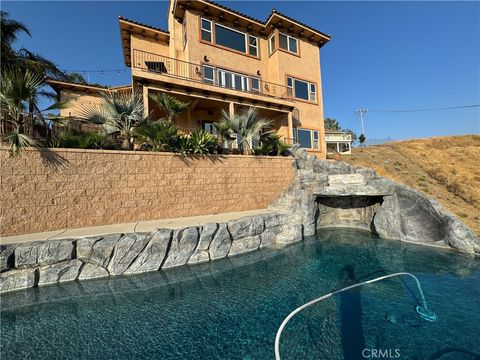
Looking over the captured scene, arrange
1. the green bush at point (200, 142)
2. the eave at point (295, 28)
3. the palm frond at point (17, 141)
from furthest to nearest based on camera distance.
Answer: the eave at point (295, 28) < the green bush at point (200, 142) < the palm frond at point (17, 141)

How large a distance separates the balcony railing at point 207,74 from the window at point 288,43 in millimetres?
3353

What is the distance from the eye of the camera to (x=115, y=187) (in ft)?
26.7

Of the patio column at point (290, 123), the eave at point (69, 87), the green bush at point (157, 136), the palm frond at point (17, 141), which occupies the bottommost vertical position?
the palm frond at point (17, 141)

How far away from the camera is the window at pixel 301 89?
17.0m

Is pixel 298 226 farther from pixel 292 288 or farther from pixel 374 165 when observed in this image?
pixel 374 165

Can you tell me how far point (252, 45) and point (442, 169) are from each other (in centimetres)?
1764

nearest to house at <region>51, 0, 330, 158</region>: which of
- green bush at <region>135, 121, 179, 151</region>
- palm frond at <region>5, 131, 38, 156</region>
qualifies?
green bush at <region>135, 121, 179, 151</region>

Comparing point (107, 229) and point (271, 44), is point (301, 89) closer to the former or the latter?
point (271, 44)

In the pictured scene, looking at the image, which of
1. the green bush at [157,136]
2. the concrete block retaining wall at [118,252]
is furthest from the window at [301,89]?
the concrete block retaining wall at [118,252]

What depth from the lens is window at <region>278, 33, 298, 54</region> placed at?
1670 cm

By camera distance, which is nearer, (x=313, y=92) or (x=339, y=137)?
(x=313, y=92)

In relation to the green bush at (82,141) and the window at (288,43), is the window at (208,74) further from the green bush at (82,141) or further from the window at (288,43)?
the green bush at (82,141)

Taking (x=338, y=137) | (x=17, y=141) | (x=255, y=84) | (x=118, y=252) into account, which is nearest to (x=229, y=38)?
(x=255, y=84)

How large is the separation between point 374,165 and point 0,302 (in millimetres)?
20185
